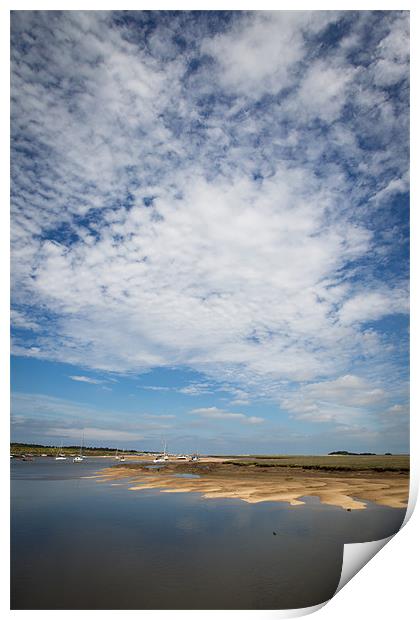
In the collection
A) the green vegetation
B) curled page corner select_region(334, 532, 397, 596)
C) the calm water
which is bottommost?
the green vegetation

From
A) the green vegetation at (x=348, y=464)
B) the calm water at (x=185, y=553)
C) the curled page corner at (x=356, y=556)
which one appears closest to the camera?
the calm water at (x=185, y=553)

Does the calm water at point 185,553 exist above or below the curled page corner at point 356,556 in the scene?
below

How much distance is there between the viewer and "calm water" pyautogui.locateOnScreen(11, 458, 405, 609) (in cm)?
586

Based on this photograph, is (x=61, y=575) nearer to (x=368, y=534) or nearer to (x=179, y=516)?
(x=179, y=516)

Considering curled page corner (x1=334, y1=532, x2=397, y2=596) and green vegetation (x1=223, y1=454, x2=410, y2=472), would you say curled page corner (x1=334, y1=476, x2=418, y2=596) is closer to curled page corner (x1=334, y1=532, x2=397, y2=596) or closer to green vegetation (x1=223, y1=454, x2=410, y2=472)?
curled page corner (x1=334, y1=532, x2=397, y2=596)

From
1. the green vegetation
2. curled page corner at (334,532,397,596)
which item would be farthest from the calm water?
the green vegetation

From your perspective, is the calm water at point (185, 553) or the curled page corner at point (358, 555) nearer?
the calm water at point (185, 553)

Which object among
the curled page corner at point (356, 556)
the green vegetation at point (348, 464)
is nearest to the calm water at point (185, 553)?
the curled page corner at point (356, 556)

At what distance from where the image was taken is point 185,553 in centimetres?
775

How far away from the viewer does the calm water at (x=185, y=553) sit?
5.86 m

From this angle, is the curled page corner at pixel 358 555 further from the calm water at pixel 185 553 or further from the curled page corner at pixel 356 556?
the calm water at pixel 185 553

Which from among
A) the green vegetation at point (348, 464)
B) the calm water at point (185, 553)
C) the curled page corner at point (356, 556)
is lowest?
the green vegetation at point (348, 464)

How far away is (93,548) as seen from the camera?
817cm
